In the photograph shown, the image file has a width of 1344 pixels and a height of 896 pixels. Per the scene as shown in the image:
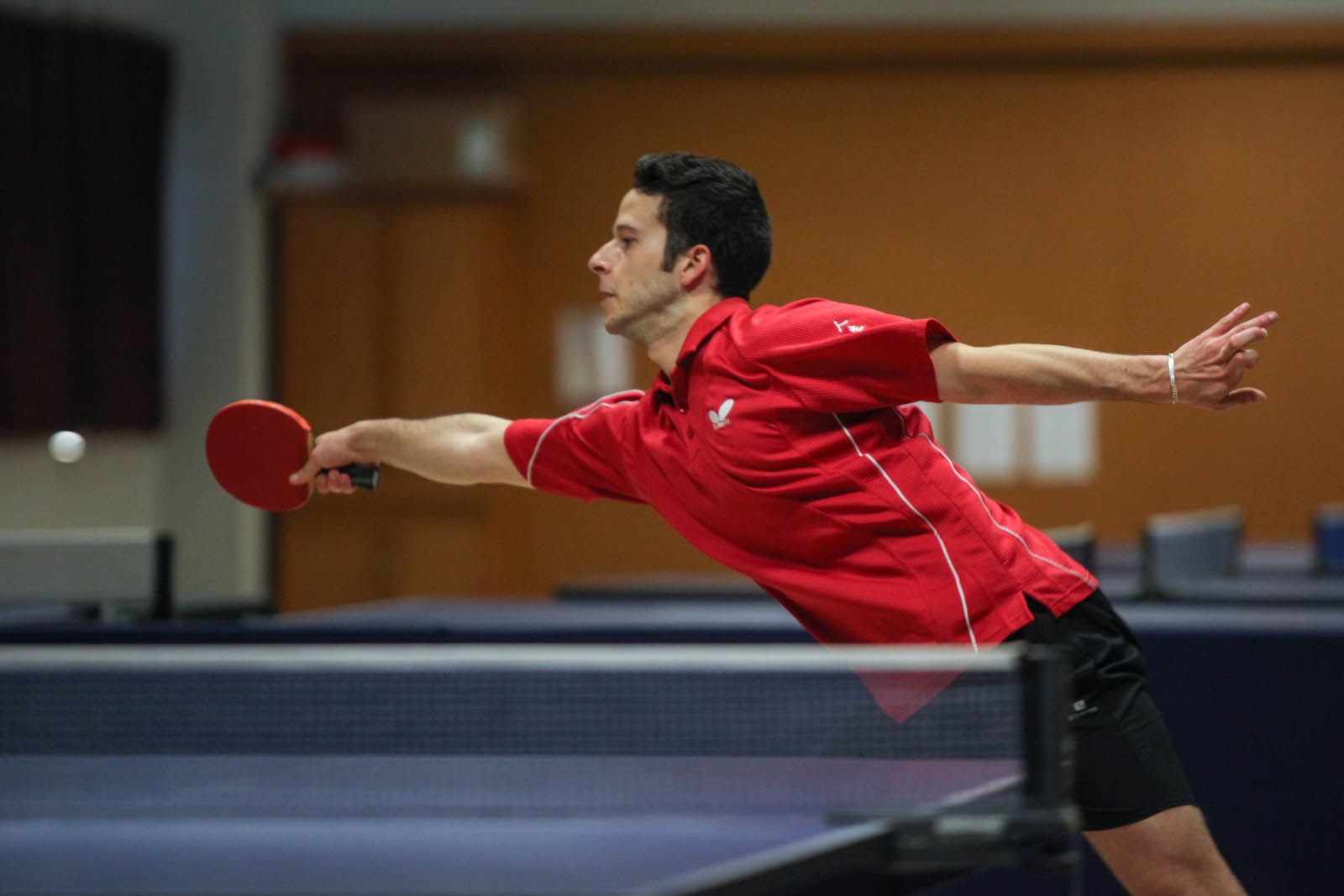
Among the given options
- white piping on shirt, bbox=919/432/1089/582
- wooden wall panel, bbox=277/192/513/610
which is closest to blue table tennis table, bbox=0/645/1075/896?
white piping on shirt, bbox=919/432/1089/582

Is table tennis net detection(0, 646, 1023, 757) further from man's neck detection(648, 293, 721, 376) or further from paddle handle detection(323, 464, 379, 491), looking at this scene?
man's neck detection(648, 293, 721, 376)

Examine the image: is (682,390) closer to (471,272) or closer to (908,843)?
(908,843)

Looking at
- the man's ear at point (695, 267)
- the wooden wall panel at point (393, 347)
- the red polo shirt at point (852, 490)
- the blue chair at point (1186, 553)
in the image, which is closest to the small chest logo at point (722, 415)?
the red polo shirt at point (852, 490)

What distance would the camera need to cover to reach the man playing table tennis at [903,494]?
2.05 m

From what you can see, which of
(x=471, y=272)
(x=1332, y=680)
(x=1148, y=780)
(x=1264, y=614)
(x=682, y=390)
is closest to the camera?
(x=1148, y=780)

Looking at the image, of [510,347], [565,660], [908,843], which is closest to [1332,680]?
[908,843]

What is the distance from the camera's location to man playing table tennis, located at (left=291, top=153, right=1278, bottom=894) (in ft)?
6.74

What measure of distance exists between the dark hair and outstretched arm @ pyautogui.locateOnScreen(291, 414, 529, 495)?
48cm

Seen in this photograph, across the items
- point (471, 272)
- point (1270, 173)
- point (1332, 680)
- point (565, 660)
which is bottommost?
point (1332, 680)

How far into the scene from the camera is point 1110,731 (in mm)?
2162

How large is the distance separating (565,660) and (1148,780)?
92 cm

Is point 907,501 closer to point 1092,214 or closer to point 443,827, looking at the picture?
point 443,827

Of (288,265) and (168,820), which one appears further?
(288,265)

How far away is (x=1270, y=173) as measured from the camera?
8.38 metres
